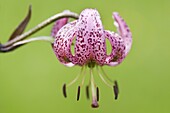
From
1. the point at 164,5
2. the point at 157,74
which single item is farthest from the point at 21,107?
the point at 164,5

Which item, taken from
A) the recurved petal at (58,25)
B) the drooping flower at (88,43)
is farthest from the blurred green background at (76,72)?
the drooping flower at (88,43)

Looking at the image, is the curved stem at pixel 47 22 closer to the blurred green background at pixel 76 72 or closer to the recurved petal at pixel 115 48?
the recurved petal at pixel 115 48

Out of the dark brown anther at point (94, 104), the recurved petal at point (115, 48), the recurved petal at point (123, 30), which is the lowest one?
the dark brown anther at point (94, 104)

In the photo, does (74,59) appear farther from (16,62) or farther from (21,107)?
(16,62)

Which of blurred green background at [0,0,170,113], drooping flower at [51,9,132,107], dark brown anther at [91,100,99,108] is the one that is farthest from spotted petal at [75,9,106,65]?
blurred green background at [0,0,170,113]

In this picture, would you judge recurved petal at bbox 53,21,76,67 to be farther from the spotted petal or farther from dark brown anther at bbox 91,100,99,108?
dark brown anther at bbox 91,100,99,108

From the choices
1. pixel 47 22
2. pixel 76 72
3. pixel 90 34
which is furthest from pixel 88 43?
pixel 76 72
